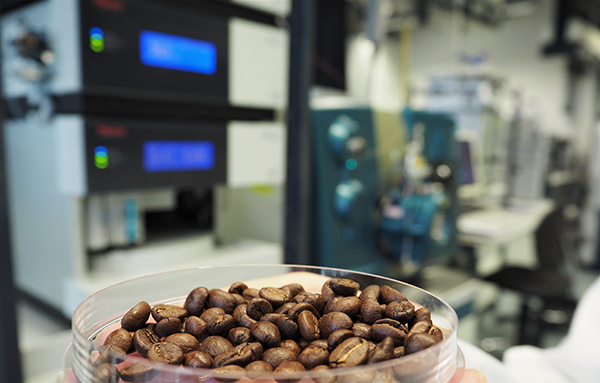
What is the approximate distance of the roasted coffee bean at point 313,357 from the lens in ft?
1.34

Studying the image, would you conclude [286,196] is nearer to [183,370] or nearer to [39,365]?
[39,365]

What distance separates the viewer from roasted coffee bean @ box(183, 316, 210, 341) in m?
0.47

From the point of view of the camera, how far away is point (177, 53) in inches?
49.6

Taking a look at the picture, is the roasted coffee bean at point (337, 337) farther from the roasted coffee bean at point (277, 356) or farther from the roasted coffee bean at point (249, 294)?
the roasted coffee bean at point (249, 294)

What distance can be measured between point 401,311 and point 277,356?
0.51 ft

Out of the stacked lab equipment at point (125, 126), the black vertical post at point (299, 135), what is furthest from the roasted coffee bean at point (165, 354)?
the black vertical post at point (299, 135)

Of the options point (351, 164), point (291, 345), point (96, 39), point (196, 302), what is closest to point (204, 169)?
point (96, 39)

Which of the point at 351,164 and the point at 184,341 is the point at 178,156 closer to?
the point at 351,164

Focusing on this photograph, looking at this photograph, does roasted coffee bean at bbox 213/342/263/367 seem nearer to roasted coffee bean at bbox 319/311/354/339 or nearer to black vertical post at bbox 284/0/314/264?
roasted coffee bean at bbox 319/311/354/339

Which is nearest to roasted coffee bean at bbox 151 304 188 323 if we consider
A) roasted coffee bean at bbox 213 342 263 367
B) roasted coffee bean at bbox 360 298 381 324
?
roasted coffee bean at bbox 213 342 263 367

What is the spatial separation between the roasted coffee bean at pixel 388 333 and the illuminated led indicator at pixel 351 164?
1.30m

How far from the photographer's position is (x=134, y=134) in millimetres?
1194

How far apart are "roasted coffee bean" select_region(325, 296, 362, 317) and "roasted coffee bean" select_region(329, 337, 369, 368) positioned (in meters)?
0.07

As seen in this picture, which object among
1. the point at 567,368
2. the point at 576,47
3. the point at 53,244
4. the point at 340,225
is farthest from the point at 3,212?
the point at 576,47
